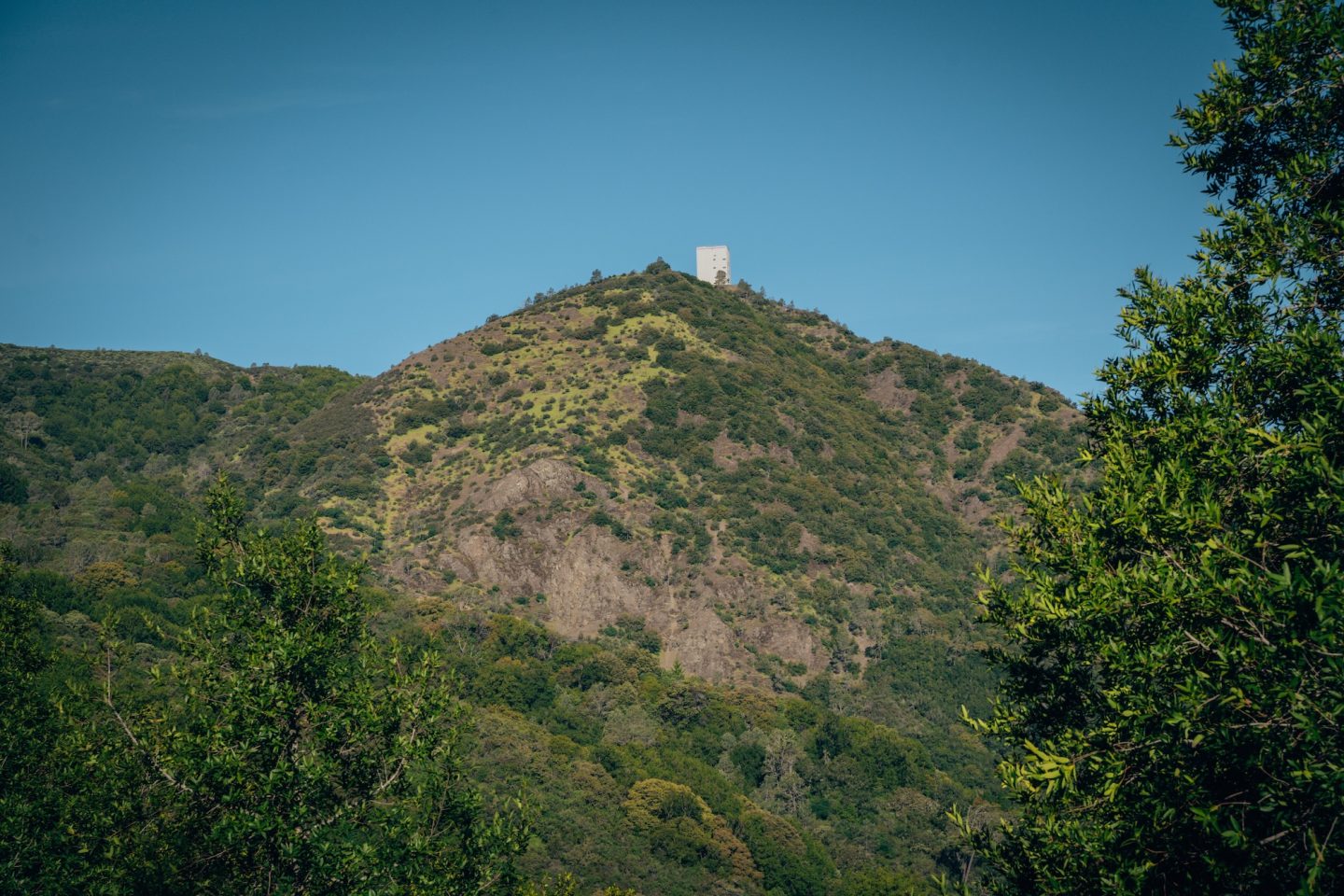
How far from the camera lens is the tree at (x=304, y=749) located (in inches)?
599

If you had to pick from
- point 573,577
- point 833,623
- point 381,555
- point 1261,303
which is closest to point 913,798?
point 833,623

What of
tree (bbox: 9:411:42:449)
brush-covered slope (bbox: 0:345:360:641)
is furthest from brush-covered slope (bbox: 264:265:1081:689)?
tree (bbox: 9:411:42:449)

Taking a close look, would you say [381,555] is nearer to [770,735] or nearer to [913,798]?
[770,735]

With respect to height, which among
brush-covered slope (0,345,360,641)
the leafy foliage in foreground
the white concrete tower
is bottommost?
the leafy foliage in foreground

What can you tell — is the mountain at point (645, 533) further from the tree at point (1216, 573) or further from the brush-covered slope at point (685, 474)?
the tree at point (1216, 573)

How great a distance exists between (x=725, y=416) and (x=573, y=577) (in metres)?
31.6

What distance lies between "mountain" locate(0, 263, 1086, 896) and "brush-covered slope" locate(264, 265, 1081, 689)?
1.09 ft

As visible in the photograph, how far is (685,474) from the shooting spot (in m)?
A: 112

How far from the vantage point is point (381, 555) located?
98000 millimetres

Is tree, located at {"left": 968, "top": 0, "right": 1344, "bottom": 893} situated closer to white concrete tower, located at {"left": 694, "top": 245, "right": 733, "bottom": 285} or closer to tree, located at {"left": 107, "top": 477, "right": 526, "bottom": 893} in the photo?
tree, located at {"left": 107, "top": 477, "right": 526, "bottom": 893}

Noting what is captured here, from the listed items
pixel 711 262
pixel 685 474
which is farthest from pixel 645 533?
pixel 711 262

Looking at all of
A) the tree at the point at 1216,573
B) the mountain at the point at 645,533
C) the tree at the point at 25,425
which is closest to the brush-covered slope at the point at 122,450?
the tree at the point at 25,425

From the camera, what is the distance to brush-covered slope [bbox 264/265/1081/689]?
97.0m

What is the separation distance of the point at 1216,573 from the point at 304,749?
42.7 ft
